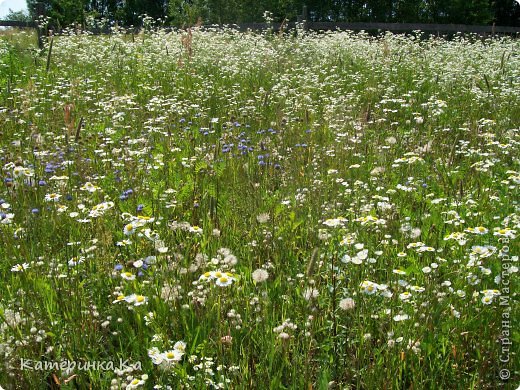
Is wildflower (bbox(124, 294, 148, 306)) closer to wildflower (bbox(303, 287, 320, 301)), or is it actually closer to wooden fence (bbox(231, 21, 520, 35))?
wildflower (bbox(303, 287, 320, 301))

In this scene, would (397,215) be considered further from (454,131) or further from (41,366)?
(454,131)

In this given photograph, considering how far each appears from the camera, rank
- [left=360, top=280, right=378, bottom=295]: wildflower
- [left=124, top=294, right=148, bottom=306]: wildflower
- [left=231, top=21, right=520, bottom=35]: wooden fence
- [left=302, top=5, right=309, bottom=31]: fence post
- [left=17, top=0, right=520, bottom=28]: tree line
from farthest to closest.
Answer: [left=17, top=0, right=520, bottom=28]: tree line, [left=231, top=21, right=520, bottom=35]: wooden fence, [left=302, top=5, right=309, bottom=31]: fence post, [left=360, top=280, right=378, bottom=295]: wildflower, [left=124, top=294, right=148, bottom=306]: wildflower

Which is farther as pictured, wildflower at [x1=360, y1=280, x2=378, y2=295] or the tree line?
the tree line

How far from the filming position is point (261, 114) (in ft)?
18.9

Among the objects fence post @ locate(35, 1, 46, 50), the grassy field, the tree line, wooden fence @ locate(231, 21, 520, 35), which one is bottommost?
the grassy field

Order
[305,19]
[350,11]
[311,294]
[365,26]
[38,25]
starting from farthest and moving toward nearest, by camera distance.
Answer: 1. [350,11]
2. [365,26]
3. [305,19]
4. [38,25]
5. [311,294]

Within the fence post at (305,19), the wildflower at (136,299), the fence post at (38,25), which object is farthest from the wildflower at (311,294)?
the fence post at (305,19)

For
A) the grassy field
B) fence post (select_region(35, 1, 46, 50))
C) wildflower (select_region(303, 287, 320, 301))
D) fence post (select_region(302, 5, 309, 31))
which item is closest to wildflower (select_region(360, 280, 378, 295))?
the grassy field

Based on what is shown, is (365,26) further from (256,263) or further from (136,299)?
(136,299)

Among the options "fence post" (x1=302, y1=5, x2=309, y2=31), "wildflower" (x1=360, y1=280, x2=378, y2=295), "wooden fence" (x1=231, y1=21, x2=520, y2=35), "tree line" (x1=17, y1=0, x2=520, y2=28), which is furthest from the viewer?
"tree line" (x1=17, y1=0, x2=520, y2=28)

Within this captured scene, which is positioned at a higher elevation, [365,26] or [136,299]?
[365,26]

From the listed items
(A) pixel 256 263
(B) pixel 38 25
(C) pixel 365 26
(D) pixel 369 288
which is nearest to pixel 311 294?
(D) pixel 369 288

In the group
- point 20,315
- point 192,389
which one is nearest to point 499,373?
point 192,389

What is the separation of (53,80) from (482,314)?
6.91 metres
